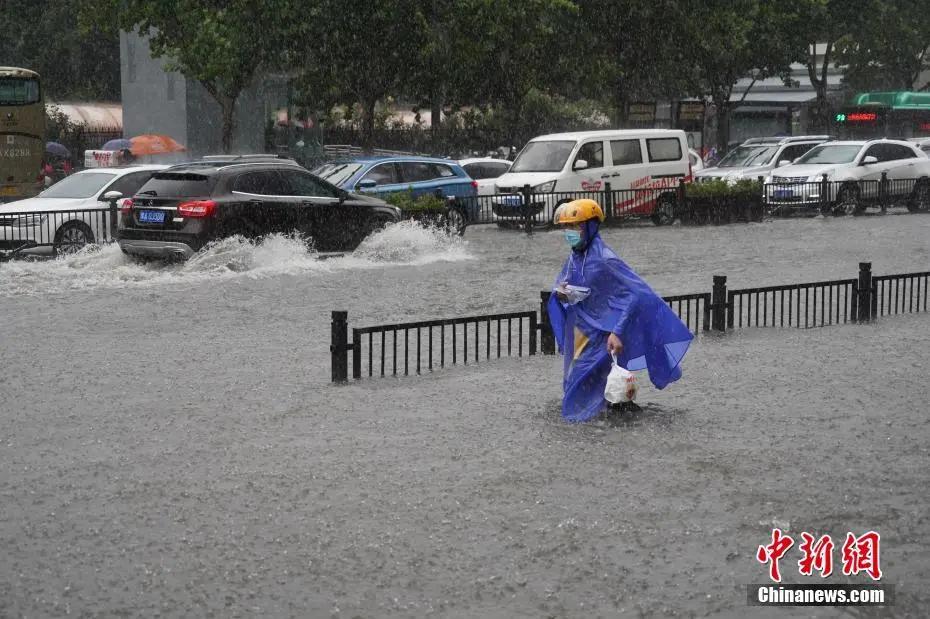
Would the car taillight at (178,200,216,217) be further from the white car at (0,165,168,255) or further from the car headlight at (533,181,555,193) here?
the car headlight at (533,181,555,193)

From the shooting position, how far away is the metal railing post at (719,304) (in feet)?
43.2

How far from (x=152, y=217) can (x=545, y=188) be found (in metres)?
10.1

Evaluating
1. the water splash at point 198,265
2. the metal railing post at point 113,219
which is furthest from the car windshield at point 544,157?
the metal railing post at point 113,219

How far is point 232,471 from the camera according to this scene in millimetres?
8289

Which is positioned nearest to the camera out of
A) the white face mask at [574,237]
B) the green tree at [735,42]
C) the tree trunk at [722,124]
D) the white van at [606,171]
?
the white face mask at [574,237]

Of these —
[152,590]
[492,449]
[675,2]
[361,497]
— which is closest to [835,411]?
[492,449]

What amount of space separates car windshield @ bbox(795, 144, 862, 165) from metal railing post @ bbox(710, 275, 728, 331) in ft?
63.6

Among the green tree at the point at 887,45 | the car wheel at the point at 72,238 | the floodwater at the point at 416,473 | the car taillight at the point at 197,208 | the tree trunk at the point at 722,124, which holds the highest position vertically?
the green tree at the point at 887,45

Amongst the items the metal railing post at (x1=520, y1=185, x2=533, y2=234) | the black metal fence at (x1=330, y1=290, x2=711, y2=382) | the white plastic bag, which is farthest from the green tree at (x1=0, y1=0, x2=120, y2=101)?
the white plastic bag

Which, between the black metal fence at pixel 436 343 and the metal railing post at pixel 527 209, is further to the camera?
the metal railing post at pixel 527 209

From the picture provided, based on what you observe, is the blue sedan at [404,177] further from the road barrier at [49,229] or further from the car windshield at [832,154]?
the car windshield at [832,154]

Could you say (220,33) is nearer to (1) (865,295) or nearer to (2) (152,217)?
(2) (152,217)

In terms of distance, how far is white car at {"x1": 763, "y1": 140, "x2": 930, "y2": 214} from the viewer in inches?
1195

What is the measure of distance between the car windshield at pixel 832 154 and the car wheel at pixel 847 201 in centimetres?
123
